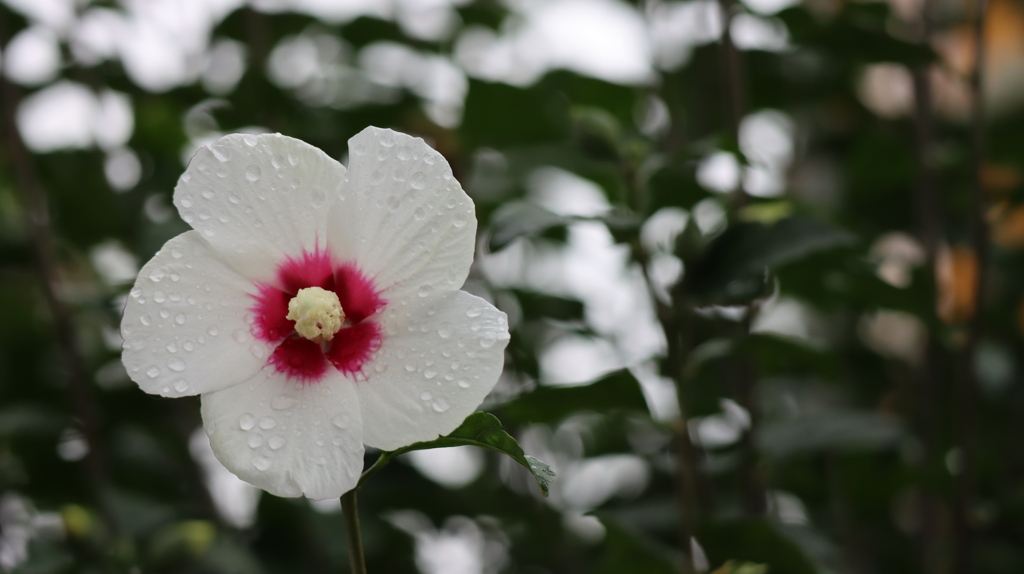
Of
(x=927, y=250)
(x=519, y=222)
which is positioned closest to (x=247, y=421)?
(x=519, y=222)

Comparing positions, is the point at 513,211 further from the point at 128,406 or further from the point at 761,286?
the point at 128,406

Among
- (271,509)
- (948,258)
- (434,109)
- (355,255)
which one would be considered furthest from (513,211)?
(948,258)

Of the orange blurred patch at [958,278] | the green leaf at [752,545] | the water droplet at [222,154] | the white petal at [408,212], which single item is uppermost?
the water droplet at [222,154]

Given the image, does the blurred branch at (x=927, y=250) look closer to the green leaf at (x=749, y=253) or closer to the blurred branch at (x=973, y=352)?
the blurred branch at (x=973, y=352)

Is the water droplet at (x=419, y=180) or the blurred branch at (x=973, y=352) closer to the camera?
the water droplet at (x=419, y=180)

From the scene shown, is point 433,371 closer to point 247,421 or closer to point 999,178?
point 247,421

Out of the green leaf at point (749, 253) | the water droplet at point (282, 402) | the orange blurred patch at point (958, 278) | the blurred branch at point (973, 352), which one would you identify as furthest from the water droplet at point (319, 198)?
the orange blurred patch at point (958, 278)

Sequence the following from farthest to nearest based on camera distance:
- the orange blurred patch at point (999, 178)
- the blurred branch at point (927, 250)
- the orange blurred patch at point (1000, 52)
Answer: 1. the orange blurred patch at point (1000, 52)
2. the orange blurred patch at point (999, 178)
3. the blurred branch at point (927, 250)

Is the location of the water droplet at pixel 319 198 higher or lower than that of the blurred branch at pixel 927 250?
higher
